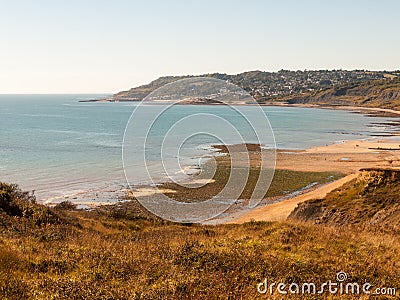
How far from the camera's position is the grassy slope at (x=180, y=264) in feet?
20.9

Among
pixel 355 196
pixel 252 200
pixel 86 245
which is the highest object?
pixel 86 245

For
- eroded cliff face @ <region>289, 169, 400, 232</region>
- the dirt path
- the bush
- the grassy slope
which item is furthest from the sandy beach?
the grassy slope

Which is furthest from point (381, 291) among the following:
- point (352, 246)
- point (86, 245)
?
point (86, 245)

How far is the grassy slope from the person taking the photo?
6.38 m

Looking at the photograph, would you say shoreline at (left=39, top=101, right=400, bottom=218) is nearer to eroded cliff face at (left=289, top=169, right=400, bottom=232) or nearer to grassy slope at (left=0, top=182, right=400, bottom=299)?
eroded cliff face at (left=289, top=169, right=400, bottom=232)

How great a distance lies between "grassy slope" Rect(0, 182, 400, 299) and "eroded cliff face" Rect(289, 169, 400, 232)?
334 inches

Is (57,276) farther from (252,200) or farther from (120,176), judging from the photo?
(120,176)

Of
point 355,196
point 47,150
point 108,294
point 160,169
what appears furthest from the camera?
point 47,150

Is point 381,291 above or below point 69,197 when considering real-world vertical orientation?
above

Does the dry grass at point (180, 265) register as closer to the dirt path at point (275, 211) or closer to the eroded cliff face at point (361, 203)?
the eroded cliff face at point (361, 203)

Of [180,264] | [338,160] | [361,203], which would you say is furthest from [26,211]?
[338,160]

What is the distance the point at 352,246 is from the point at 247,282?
4779mm

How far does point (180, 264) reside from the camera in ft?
27.9

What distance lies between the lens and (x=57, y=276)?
721cm
